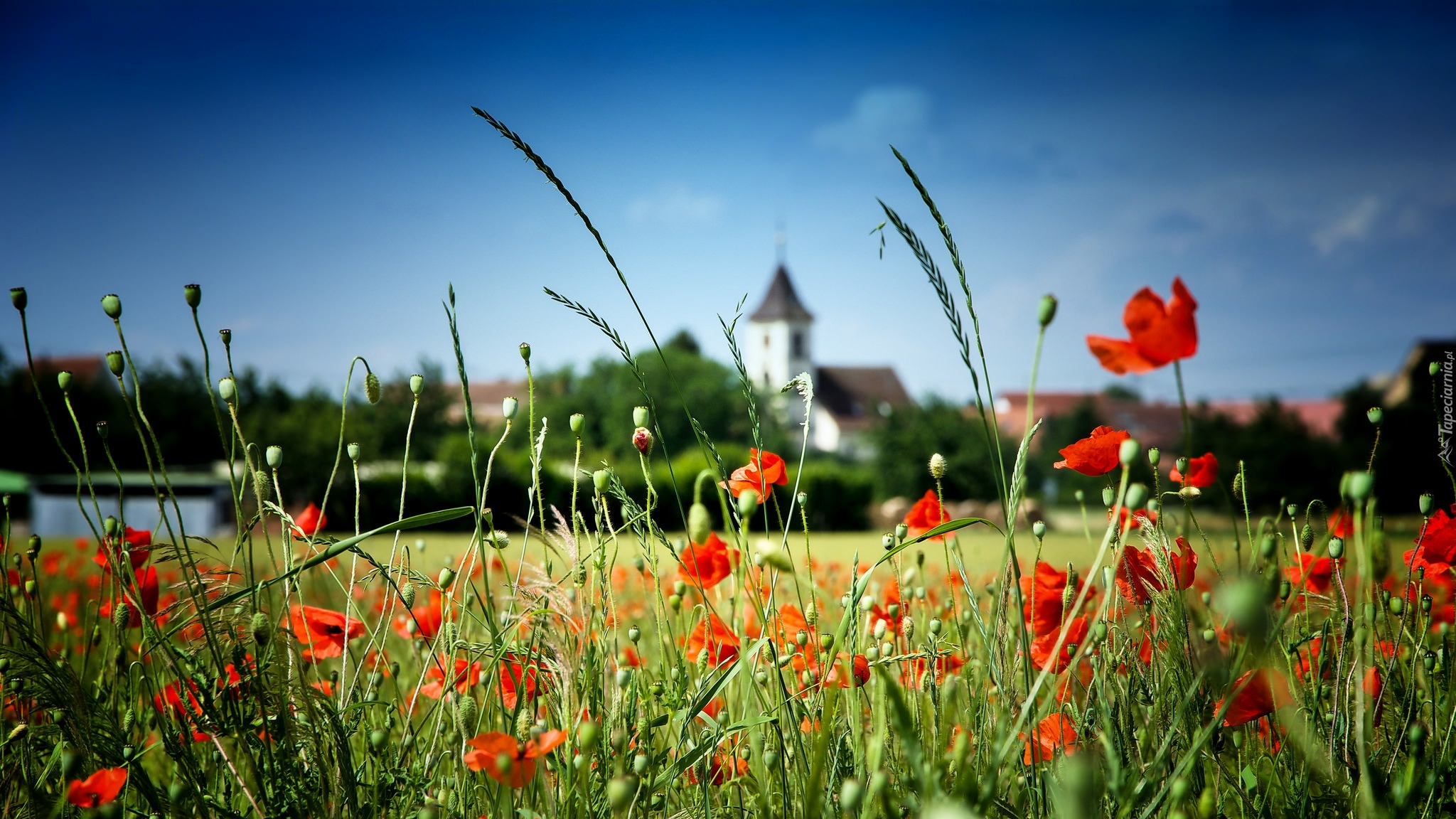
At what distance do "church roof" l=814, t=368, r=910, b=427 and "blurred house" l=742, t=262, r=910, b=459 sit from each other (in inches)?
1.8

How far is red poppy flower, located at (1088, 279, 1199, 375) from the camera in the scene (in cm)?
72

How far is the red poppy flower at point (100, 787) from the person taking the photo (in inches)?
34.4

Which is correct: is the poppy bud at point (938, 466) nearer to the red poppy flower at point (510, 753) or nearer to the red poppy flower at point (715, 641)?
the red poppy flower at point (715, 641)

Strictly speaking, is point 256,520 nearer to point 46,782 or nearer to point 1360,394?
point 46,782

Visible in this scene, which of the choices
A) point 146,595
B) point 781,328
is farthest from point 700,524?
point 781,328

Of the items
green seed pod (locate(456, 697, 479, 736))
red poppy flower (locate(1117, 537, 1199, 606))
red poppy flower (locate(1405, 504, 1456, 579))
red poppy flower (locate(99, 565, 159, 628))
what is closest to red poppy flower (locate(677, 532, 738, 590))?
green seed pod (locate(456, 697, 479, 736))

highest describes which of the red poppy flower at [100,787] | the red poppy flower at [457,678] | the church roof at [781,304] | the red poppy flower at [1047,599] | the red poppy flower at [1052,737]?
the church roof at [781,304]

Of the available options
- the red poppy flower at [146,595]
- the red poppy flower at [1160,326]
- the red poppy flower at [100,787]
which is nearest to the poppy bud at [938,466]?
the red poppy flower at [1160,326]

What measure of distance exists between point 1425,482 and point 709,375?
3364cm

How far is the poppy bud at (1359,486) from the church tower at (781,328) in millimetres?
54921

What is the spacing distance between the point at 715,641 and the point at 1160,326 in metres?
0.72

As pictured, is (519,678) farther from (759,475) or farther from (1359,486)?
(1359,486)

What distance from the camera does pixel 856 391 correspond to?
194ft

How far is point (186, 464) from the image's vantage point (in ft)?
78.3
